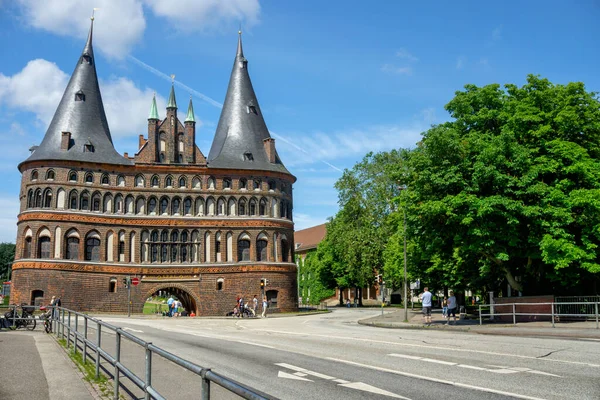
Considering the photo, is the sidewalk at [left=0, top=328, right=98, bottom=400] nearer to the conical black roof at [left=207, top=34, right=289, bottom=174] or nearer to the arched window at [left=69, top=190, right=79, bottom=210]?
the arched window at [left=69, top=190, right=79, bottom=210]

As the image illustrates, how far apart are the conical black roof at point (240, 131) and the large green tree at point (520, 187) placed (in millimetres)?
31295

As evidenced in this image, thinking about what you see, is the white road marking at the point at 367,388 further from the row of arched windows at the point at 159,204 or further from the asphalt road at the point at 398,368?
the row of arched windows at the point at 159,204

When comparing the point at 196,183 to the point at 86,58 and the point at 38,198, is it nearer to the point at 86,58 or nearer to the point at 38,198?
the point at 38,198

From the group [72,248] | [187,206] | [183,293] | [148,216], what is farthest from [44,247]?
[183,293]

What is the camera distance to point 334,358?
544 inches

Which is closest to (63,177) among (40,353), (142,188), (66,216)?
(66,216)

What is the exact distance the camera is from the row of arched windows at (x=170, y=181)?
54.3 metres

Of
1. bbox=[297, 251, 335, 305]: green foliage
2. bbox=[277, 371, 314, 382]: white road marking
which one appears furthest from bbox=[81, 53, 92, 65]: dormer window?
bbox=[277, 371, 314, 382]: white road marking

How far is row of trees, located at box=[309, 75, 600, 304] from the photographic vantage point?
25281 millimetres

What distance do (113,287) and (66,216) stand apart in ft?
24.9

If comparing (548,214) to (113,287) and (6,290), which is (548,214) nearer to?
(113,287)

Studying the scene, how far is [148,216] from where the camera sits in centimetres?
5606

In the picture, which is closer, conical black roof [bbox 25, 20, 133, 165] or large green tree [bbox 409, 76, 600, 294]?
large green tree [bbox 409, 76, 600, 294]

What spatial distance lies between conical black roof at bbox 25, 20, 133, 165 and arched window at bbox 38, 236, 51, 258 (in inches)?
284
